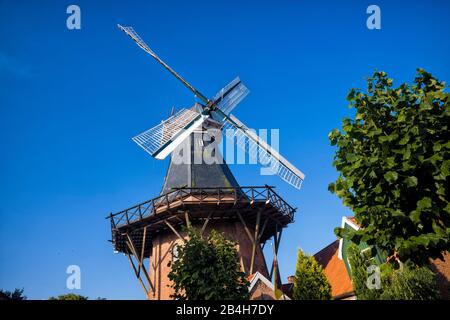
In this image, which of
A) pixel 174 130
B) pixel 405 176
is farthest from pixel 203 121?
pixel 405 176

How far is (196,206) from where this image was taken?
22156 mm

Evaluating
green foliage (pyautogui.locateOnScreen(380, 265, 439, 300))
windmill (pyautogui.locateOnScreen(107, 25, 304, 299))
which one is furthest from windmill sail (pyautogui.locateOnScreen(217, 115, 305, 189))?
green foliage (pyautogui.locateOnScreen(380, 265, 439, 300))

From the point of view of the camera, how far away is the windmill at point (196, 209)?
22422mm

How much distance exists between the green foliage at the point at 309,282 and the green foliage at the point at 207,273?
180 inches

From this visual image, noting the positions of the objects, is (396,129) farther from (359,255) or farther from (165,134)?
(165,134)

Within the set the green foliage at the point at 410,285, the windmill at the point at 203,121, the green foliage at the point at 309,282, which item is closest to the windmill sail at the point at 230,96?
the windmill at the point at 203,121

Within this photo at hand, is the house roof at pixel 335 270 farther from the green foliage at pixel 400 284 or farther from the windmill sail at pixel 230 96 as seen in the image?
the windmill sail at pixel 230 96

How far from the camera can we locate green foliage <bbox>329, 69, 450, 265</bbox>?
9.62 m

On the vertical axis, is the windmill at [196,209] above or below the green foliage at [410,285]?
above

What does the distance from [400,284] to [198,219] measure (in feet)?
35.9

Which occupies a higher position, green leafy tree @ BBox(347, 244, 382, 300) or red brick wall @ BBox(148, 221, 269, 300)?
red brick wall @ BBox(148, 221, 269, 300)

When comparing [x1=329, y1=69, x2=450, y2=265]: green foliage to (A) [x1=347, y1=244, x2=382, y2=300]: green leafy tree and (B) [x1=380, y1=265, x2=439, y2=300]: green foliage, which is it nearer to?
(B) [x1=380, y1=265, x2=439, y2=300]: green foliage

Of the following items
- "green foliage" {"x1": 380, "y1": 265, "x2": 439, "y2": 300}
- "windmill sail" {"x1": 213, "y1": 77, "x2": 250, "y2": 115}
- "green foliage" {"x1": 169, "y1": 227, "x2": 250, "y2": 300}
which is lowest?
"green foliage" {"x1": 380, "y1": 265, "x2": 439, "y2": 300}

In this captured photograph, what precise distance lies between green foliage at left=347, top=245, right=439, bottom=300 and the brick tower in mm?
6352
